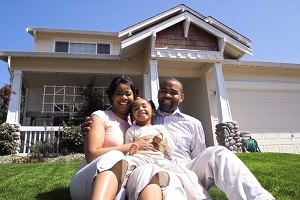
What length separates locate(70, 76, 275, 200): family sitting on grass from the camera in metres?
1.74

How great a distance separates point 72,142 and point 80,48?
5.84m

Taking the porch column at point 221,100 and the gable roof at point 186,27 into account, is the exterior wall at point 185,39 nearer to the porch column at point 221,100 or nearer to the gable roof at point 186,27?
the gable roof at point 186,27

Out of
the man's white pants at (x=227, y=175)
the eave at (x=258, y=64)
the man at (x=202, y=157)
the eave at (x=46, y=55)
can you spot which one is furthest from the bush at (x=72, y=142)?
the man's white pants at (x=227, y=175)

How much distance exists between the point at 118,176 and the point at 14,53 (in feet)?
28.0

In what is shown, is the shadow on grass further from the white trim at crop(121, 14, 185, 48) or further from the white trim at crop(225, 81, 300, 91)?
the white trim at crop(225, 81, 300, 91)

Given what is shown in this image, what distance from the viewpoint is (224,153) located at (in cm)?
198

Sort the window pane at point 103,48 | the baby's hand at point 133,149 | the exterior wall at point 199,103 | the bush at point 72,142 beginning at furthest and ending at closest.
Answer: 1. the window pane at point 103,48
2. the exterior wall at point 199,103
3. the bush at point 72,142
4. the baby's hand at point 133,149

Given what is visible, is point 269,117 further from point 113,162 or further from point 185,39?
point 113,162

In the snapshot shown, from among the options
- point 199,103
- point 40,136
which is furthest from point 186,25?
point 40,136

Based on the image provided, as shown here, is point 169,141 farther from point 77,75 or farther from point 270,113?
point 270,113

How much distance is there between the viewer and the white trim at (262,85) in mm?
10422

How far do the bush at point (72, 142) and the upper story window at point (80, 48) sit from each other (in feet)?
17.5

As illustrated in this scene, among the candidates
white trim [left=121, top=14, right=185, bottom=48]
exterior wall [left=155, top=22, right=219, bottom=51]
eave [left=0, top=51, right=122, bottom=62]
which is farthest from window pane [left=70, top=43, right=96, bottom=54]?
exterior wall [left=155, top=22, right=219, bottom=51]

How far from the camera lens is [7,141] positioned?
766 centimetres
